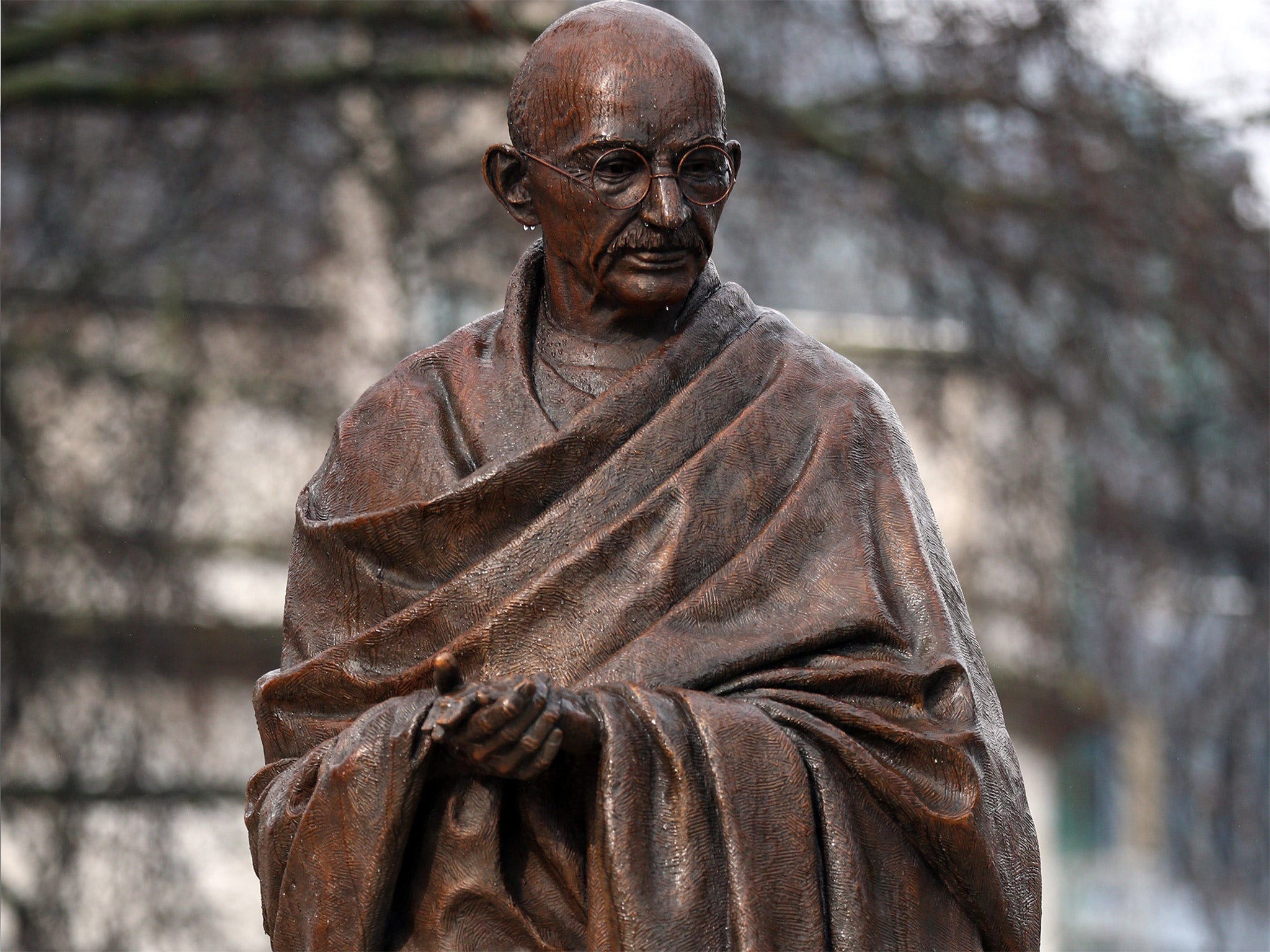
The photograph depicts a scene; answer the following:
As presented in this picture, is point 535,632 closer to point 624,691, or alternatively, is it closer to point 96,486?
point 624,691

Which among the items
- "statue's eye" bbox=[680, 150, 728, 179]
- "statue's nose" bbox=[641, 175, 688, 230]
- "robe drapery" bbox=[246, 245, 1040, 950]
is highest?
"statue's eye" bbox=[680, 150, 728, 179]

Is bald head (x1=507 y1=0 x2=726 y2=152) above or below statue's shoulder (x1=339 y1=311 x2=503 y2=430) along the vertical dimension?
above

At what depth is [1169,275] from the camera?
443 inches

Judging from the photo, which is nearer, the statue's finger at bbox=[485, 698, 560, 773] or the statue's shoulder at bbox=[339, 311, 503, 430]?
the statue's finger at bbox=[485, 698, 560, 773]

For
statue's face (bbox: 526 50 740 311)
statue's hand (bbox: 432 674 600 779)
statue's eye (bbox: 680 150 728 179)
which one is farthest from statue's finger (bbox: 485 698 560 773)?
statue's eye (bbox: 680 150 728 179)

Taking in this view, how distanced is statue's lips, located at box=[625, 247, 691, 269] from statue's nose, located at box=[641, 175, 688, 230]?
0.08 metres

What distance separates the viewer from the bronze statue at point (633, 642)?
390 cm

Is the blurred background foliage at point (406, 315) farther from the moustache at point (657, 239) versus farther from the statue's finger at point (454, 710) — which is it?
the statue's finger at point (454, 710)

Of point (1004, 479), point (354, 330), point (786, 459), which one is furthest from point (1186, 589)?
point (786, 459)

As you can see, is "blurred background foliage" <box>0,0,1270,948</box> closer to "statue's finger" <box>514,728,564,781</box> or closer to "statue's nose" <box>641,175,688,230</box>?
"statue's nose" <box>641,175,688,230</box>

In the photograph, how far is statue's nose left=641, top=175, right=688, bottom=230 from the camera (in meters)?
4.15

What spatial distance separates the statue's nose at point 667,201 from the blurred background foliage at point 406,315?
6414mm

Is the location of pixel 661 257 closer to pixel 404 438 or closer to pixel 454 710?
pixel 404 438

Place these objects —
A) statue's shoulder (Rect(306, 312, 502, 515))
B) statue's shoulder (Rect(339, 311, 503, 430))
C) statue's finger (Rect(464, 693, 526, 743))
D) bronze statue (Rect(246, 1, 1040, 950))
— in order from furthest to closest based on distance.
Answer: statue's shoulder (Rect(339, 311, 503, 430))
statue's shoulder (Rect(306, 312, 502, 515))
bronze statue (Rect(246, 1, 1040, 950))
statue's finger (Rect(464, 693, 526, 743))
